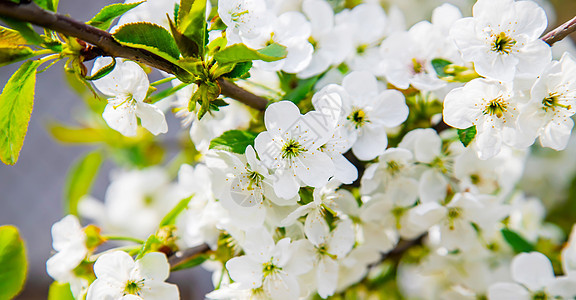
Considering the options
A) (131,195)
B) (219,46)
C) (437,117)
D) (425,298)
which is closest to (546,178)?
(425,298)

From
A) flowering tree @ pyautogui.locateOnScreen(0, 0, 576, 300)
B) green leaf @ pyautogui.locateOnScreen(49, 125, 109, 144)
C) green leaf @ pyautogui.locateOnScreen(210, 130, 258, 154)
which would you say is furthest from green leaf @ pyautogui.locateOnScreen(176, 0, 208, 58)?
green leaf @ pyautogui.locateOnScreen(49, 125, 109, 144)

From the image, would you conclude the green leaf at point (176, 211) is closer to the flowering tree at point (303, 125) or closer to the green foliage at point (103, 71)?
the flowering tree at point (303, 125)

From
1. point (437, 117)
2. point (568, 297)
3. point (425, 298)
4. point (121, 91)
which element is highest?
point (121, 91)

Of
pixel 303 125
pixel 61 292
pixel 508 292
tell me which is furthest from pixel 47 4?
pixel 508 292

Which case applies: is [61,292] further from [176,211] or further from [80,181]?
[80,181]

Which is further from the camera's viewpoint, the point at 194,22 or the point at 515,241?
the point at 515,241

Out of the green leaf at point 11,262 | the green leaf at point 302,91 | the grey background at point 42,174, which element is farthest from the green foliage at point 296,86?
the grey background at point 42,174

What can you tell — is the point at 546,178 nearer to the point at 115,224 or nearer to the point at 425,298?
the point at 425,298
